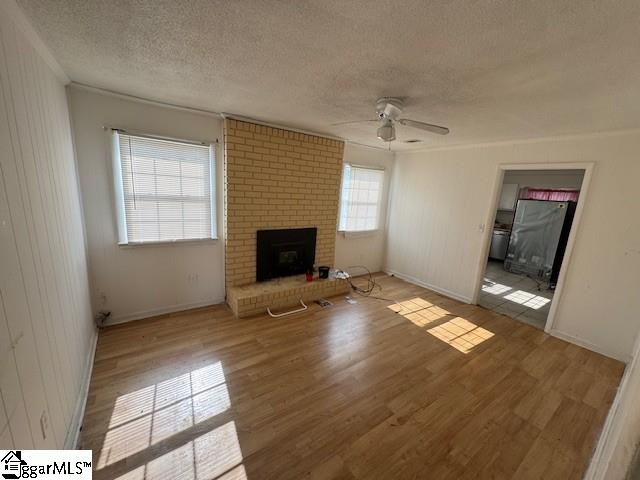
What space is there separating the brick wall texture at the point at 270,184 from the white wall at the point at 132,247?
0.62 feet

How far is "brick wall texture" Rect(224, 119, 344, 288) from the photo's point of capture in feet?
10.5

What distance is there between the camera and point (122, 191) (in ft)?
8.90

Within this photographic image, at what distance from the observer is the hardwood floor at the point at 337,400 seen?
5.24 ft

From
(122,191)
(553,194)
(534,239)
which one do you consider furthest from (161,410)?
(553,194)

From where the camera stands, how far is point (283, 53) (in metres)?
1.57

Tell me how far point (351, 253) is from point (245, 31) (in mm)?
3860

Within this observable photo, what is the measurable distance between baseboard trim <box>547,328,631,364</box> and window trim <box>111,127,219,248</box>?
4.42 m

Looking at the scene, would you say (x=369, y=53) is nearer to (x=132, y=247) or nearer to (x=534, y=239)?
(x=132, y=247)

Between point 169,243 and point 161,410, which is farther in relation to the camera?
point 169,243

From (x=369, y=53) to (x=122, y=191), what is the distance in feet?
8.85

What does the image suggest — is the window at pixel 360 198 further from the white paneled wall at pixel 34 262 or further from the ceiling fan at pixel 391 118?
the white paneled wall at pixel 34 262

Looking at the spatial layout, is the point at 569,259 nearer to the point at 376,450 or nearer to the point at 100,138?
the point at 376,450

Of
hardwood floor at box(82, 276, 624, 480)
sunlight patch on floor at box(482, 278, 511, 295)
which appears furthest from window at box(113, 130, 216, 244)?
sunlight patch on floor at box(482, 278, 511, 295)
